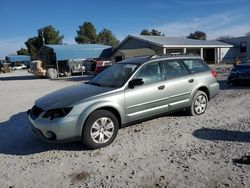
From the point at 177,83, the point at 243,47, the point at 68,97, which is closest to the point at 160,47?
the point at 243,47

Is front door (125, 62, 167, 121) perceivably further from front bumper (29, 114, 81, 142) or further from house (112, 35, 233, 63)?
house (112, 35, 233, 63)

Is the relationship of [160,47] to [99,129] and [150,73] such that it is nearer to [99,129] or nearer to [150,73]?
[150,73]

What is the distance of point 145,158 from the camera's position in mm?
4945

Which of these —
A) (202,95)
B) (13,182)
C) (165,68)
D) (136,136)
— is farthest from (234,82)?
(13,182)

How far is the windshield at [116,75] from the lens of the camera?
20.4ft

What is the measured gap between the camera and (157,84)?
6.43m

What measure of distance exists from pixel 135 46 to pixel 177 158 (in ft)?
102

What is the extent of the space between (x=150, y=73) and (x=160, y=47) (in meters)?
25.6

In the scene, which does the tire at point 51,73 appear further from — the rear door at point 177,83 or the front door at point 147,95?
the front door at point 147,95

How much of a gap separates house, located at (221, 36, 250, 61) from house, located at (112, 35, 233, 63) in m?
0.93

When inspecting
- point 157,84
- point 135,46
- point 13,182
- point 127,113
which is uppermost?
point 135,46

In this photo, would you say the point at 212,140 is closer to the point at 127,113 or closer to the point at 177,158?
the point at 177,158

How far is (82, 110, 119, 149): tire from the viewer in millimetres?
Result: 5359

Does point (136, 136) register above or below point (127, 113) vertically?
below
